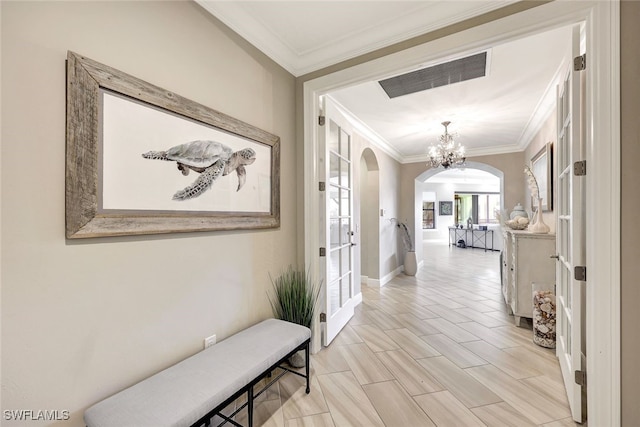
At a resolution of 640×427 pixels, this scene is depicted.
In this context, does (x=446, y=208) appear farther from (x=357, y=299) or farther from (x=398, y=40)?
(x=398, y=40)

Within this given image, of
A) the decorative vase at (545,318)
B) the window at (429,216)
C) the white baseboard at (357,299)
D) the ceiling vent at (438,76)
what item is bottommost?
the white baseboard at (357,299)

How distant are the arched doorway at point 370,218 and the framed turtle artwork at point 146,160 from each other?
305 cm

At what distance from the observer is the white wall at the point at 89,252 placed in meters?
0.99

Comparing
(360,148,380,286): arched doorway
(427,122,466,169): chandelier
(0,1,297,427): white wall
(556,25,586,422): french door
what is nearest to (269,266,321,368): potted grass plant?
(0,1,297,427): white wall

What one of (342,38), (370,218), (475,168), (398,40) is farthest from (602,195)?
(475,168)

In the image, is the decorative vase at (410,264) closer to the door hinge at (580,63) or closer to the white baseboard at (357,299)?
the white baseboard at (357,299)

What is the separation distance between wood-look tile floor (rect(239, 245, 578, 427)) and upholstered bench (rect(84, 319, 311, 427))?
442 millimetres

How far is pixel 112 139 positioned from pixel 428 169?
585 cm

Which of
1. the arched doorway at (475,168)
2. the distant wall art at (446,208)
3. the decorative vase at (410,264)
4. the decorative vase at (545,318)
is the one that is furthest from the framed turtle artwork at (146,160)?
the distant wall art at (446,208)

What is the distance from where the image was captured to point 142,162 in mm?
1342

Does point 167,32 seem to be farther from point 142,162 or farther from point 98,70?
point 142,162

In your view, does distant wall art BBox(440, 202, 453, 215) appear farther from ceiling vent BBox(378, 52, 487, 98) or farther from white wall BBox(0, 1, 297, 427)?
white wall BBox(0, 1, 297, 427)

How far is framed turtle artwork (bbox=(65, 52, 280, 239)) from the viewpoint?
1132mm

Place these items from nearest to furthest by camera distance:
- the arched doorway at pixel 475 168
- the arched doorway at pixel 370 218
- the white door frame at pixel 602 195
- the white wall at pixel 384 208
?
the white door frame at pixel 602 195, the white wall at pixel 384 208, the arched doorway at pixel 370 218, the arched doorway at pixel 475 168
